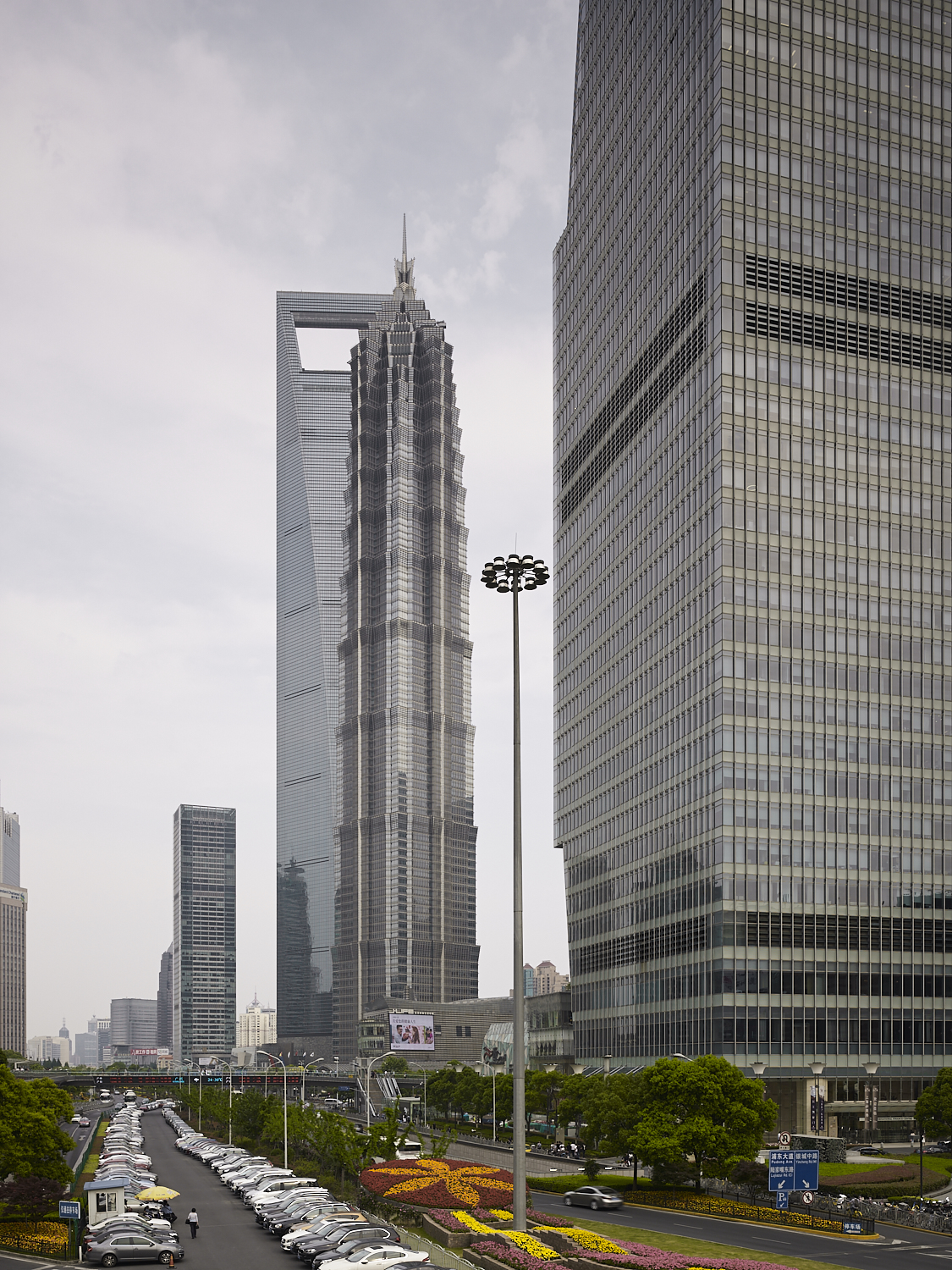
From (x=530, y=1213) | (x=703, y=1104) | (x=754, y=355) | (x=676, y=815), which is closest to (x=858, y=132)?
(x=754, y=355)

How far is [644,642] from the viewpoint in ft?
500

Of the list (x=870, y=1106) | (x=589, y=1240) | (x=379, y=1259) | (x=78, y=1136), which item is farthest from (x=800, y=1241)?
(x=78, y=1136)

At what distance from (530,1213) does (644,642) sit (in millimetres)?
92136

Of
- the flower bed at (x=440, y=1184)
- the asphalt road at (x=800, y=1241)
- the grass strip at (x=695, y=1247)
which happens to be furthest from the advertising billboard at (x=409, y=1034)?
the grass strip at (x=695, y=1247)

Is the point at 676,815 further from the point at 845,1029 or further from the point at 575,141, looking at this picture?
the point at 575,141

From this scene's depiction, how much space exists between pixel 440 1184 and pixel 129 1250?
17.3m

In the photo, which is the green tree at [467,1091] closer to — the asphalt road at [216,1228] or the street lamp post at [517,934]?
the asphalt road at [216,1228]

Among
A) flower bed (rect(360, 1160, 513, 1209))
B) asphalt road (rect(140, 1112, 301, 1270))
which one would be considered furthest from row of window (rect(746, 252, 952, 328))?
asphalt road (rect(140, 1112, 301, 1270))

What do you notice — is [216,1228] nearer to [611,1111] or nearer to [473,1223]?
[473,1223]

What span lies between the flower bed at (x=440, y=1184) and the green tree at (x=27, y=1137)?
1748cm

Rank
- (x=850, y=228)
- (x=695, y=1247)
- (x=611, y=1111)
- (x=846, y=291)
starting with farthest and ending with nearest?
(x=850, y=228) → (x=846, y=291) → (x=611, y=1111) → (x=695, y=1247)

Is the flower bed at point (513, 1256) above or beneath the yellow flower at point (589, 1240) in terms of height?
above

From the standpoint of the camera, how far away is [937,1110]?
312 ft

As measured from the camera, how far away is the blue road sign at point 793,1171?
6506cm
